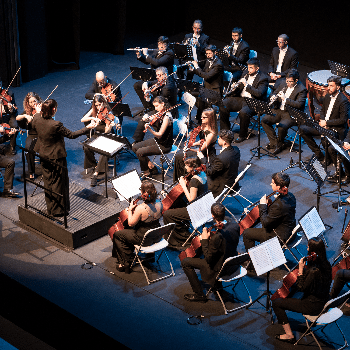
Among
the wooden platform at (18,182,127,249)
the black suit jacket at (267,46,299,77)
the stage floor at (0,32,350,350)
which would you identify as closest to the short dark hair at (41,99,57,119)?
the wooden platform at (18,182,127,249)

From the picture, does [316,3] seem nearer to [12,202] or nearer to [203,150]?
[203,150]

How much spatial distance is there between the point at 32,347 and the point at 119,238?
150 centimetres

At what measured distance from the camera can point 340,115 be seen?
8.52m

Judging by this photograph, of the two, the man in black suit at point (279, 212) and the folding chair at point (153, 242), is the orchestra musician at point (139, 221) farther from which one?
the man in black suit at point (279, 212)

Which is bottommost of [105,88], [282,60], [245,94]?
[245,94]

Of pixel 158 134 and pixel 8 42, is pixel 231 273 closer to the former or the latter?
pixel 158 134

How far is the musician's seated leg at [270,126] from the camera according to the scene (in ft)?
30.0

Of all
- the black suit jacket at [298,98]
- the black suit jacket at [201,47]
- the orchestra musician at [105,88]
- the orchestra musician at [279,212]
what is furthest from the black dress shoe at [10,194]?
the black suit jacket at [201,47]

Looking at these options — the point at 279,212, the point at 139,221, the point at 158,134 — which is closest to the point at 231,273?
the point at 279,212

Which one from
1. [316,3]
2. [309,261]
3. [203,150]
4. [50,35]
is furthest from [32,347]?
[316,3]

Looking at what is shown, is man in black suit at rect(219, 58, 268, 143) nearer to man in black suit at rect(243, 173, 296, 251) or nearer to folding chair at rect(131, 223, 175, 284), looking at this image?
man in black suit at rect(243, 173, 296, 251)

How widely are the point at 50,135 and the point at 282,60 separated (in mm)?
5296

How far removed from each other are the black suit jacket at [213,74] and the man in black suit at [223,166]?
9.51 feet

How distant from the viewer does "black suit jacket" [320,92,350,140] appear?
27.6 ft
